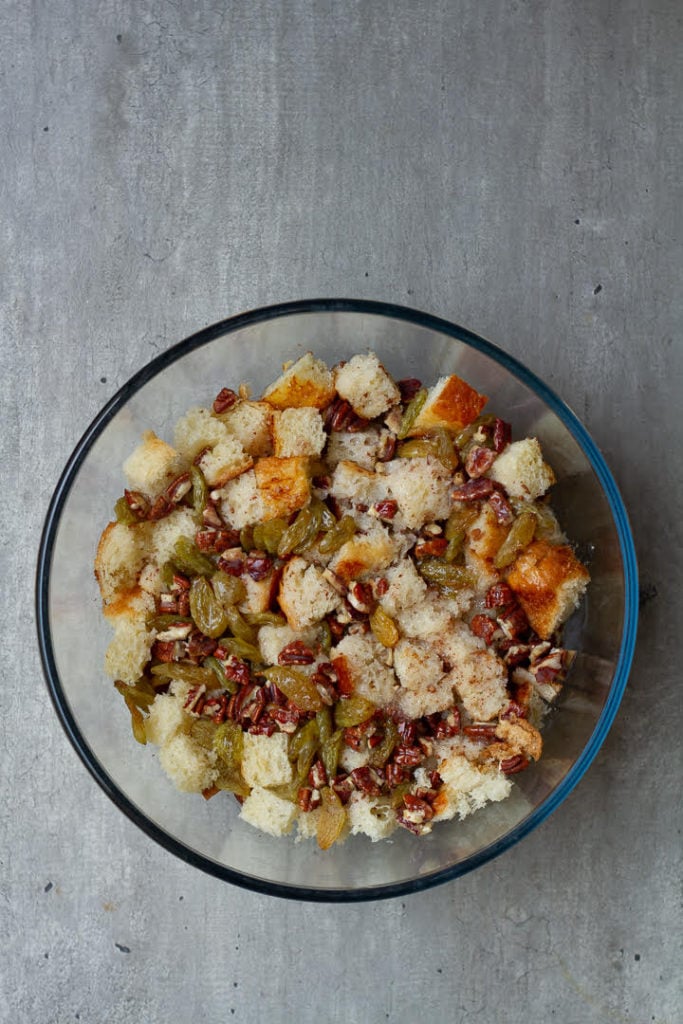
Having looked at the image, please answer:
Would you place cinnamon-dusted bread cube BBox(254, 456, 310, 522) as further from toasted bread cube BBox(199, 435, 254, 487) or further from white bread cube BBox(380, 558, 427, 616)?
white bread cube BBox(380, 558, 427, 616)

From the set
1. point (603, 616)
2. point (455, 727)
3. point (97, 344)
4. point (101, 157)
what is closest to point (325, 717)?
point (455, 727)

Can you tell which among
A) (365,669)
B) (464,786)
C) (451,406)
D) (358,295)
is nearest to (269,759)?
(365,669)

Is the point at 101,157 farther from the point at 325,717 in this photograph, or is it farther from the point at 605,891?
the point at 605,891

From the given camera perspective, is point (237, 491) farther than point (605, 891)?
No

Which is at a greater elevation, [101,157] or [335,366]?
[101,157]

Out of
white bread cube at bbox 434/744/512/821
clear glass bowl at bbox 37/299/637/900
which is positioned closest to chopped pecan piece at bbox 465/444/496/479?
clear glass bowl at bbox 37/299/637/900

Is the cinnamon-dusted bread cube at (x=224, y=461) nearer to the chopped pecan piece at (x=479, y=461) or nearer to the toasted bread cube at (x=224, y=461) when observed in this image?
the toasted bread cube at (x=224, y=461)

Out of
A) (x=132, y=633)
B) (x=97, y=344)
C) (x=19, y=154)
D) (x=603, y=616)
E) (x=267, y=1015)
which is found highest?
(x=19, y=154)

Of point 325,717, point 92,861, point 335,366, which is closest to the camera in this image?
point 325,717
